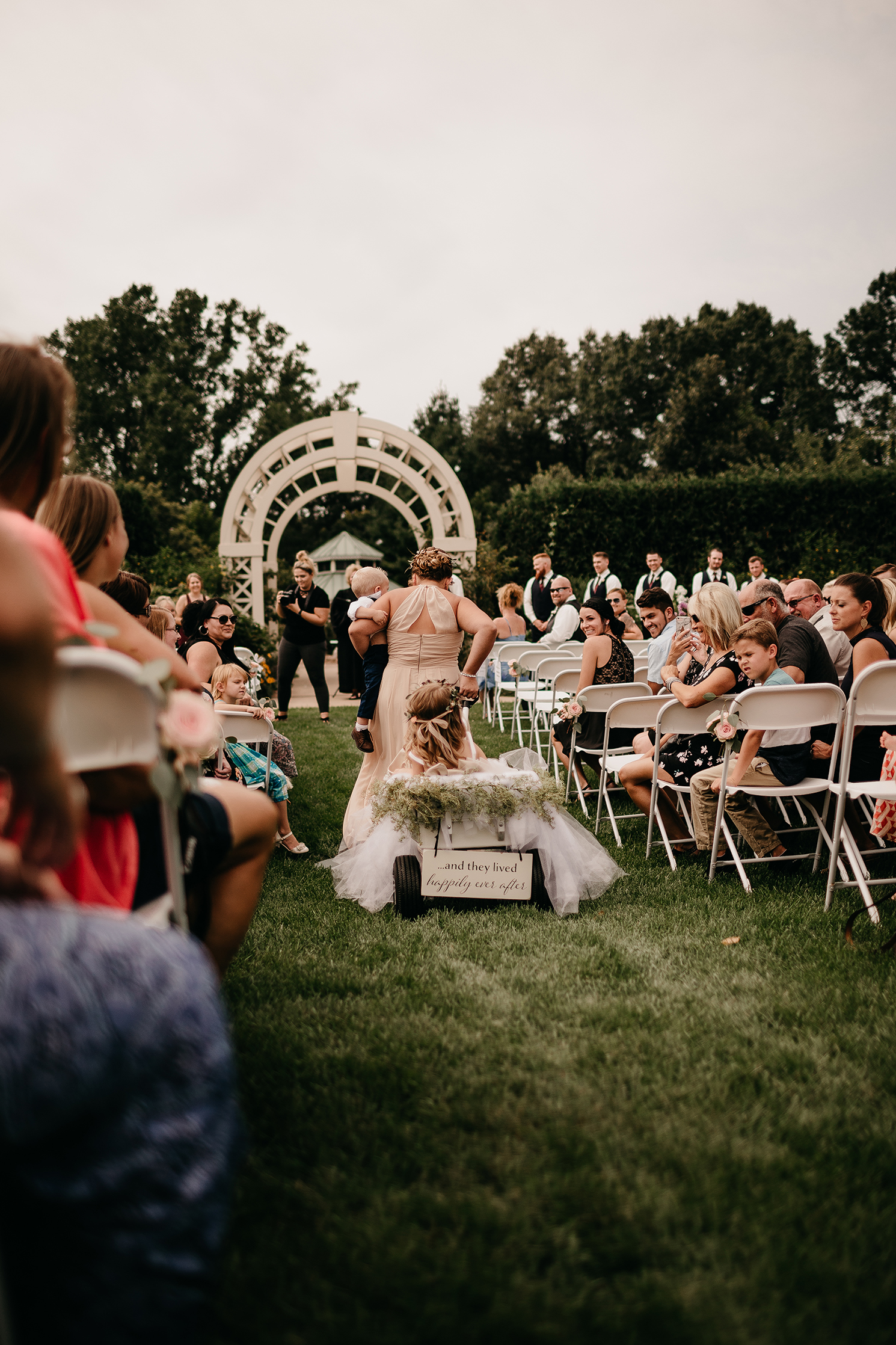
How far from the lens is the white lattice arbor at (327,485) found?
15.9 meters

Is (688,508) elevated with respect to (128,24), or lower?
lower

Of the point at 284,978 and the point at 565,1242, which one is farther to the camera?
the point at 284,978

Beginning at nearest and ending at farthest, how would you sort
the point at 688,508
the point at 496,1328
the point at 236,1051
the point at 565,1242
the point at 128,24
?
the point at 496,1328, the point at 565,1242, the point at 236,1051, the point at 128,24, the point at 688,508

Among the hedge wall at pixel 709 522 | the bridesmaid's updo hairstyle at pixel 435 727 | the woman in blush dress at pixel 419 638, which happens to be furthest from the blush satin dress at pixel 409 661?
the hedge wall at pixel 709 522

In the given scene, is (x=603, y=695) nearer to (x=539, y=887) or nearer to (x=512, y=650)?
(x=539, y=887)

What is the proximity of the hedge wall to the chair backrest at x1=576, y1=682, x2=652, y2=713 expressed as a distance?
528 inches

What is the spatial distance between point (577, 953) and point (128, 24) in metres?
8.06

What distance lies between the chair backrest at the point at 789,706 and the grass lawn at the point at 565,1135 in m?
0.99

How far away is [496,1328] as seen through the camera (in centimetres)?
158

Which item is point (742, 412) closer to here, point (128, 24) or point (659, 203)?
point (659, 203)

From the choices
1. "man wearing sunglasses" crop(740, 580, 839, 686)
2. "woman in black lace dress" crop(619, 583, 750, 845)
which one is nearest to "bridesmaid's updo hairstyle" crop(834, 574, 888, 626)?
"man wearing sunglasses" crop(740, 580, 839, 686)

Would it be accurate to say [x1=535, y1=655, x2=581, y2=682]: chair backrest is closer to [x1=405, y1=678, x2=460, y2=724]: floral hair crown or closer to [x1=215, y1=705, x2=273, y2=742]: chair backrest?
[x1=405, y1=678, x2=460, y2=724]: floral hair crown

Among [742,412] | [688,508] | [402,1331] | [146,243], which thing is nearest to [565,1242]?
[402,1331]

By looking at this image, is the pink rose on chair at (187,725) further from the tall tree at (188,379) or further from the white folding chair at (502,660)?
the tall tree at (188,379)
